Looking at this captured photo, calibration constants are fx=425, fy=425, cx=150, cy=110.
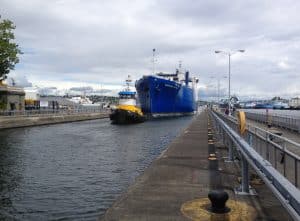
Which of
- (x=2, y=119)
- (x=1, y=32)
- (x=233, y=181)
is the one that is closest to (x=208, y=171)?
(x=233, y=181)

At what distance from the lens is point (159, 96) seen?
8825 cm

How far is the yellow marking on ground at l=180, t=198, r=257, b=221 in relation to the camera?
24.7 ft

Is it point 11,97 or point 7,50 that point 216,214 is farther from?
point 11,97

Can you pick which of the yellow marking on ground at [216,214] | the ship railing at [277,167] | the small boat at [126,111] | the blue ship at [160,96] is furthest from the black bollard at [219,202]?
the blue ship at [160,96]

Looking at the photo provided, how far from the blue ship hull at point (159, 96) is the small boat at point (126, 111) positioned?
15249 millimetres

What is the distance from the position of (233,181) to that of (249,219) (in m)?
3.49

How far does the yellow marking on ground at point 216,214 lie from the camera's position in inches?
296

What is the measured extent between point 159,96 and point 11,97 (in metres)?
32.3

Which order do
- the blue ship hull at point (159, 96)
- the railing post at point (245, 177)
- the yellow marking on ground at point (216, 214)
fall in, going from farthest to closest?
the blue ship hull at point (159, 96) → the railing post at point (245, 177) → the yellow marking on ground at point (216, 214)

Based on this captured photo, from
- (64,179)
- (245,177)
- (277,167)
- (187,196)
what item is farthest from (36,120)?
(277,167)

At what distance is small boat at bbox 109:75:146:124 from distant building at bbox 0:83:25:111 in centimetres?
1552

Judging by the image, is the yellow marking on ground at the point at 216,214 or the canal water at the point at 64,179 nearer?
the yellow marking on ground at the point at 216,214

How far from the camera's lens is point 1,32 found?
4922 centimetres

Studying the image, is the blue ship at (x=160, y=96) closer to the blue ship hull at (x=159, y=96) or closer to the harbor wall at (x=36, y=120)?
the blue ship hull at (x=159, y=96)
